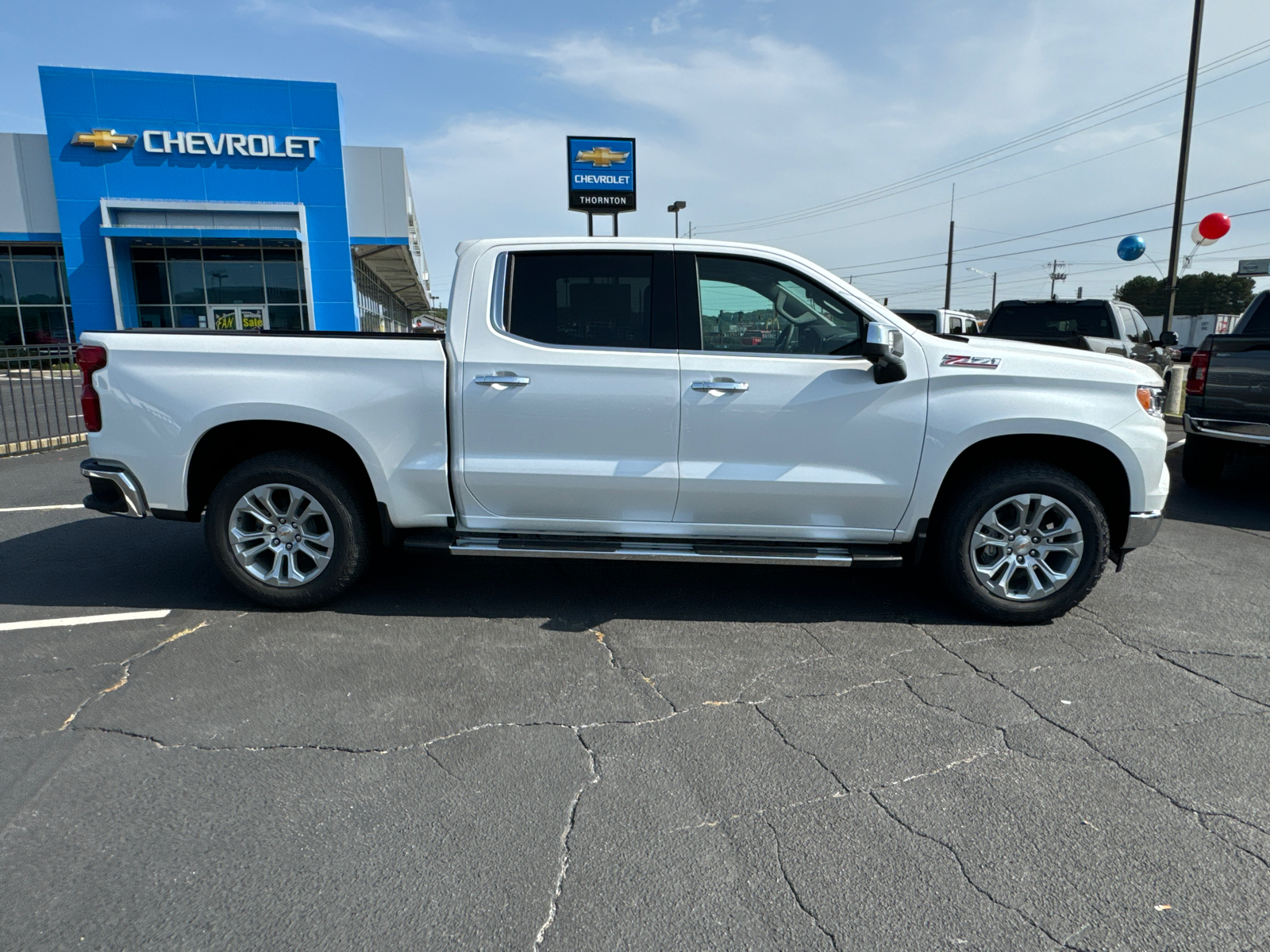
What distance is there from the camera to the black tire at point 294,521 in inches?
173

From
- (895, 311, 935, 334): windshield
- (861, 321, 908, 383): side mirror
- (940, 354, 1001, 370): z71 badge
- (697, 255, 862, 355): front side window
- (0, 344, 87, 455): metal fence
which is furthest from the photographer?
(895, 311, 935, 334): windshield

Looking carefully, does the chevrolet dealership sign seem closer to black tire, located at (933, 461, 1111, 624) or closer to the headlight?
black tire, located at (933, 461, 1111, 624)

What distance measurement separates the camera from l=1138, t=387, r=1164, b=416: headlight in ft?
14.1

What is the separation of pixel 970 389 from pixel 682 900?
3009 millimetres

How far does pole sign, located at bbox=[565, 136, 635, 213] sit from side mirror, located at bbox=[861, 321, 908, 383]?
21325 mm

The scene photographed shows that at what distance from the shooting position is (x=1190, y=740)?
3236 millimetres

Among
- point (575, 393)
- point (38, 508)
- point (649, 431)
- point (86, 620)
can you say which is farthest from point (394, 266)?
point (649, 431)

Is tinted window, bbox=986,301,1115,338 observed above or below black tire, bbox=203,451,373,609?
above

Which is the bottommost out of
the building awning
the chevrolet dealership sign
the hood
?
the hood

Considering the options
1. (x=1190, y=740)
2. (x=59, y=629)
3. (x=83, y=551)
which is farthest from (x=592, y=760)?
(x=83, y=551)

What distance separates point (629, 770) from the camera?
2.99 meters

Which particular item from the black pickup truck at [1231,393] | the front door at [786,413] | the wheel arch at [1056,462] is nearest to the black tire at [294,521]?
the front door at [786,413]

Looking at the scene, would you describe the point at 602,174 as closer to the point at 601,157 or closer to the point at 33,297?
the point at 601,157

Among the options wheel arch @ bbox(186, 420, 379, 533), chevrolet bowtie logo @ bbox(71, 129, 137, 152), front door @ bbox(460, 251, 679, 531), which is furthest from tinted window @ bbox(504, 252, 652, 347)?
chevrolet bowtie logo @ bbox(71, 129, 137, 152)
